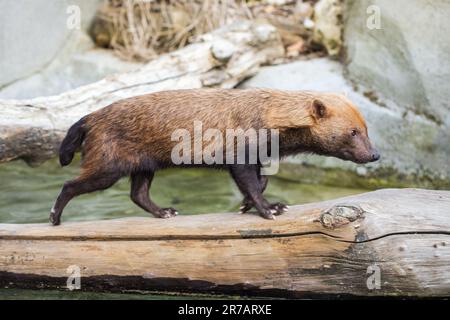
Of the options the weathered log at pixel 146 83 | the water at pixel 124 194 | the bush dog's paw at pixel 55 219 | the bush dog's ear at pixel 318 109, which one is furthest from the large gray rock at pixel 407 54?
the bush dog's paw at pixel 55 219

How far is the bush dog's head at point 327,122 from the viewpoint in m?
5.73

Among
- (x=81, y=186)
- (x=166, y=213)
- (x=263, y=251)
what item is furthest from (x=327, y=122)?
(x=81, y=186)

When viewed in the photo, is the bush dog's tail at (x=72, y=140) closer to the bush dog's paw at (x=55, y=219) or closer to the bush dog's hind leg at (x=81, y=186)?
the bush dog's hind leg at (x=81, y=186)

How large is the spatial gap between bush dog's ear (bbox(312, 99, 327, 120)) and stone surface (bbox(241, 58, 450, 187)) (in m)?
2.36

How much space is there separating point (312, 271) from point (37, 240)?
2.01 meters

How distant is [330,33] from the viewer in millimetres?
9344

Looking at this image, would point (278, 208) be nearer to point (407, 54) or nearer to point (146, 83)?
point (146, 83)

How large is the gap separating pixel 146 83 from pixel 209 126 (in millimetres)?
2645

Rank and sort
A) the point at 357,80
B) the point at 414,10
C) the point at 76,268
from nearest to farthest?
the point at 76,268 < the point at 414,10 < the point at 357,80

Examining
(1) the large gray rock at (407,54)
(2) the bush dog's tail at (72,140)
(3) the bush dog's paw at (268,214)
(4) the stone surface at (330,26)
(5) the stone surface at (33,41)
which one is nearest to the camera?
(3) the bush dog's paw at (268,214)

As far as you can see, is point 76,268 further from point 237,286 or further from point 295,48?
point 295,48

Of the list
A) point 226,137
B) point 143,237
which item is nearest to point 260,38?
point 226,137

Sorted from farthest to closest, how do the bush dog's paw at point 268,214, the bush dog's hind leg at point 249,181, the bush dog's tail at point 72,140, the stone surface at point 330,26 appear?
1. the stone surface at point 330,26
2. the bush dog's tail at point 72,140
3. the bush dog's hind leg at point 249,181
4. the bush dog's paw at point 268,214

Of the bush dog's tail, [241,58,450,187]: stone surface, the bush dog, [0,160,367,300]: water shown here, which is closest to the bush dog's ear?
the bush dog
